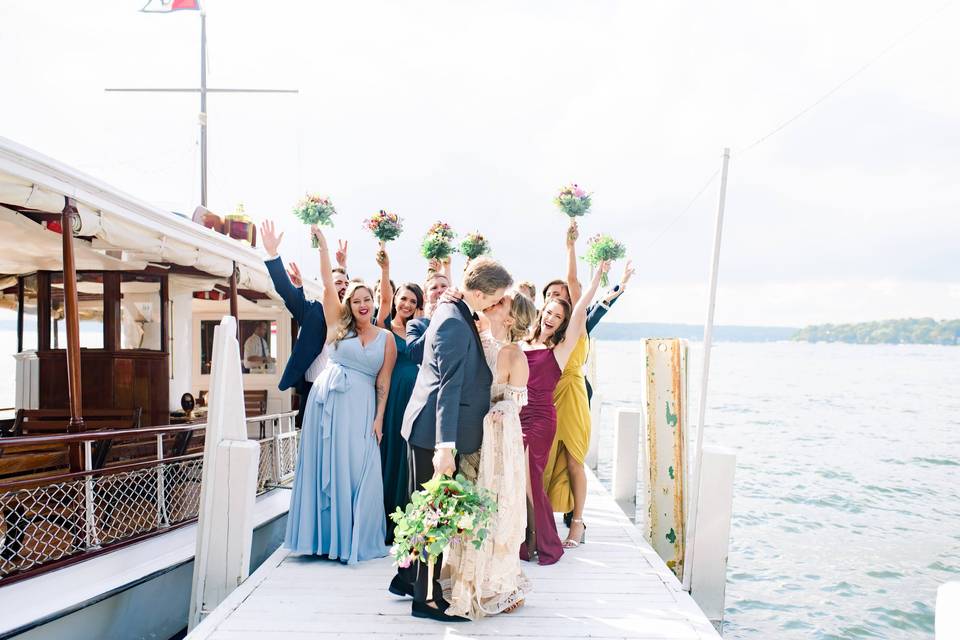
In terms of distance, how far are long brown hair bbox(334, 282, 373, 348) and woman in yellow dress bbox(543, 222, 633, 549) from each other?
59.3 inches

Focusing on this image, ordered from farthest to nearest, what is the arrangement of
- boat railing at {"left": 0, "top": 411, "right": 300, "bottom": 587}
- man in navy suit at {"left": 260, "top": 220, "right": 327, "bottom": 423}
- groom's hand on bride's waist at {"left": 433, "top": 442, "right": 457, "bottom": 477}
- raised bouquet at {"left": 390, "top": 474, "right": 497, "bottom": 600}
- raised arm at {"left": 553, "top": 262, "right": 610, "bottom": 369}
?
man in navy suit at {"left": 260, "top": 220, "right": 327, "bottom": 423} < raised arm at {"left": 553, "top": 262, "right": 610, "bottom": 369} < boat railing at {"left": 0, "top": 411, "right": 300, "bottom": 587} < groom's hand on bride's waist at {"left": 433, "top": 442, "right": 457, "bottom": 477} < raised bouquet at {"left": 390, "top": 474, "right": 497, "bottom": 600}

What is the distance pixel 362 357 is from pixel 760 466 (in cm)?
2027

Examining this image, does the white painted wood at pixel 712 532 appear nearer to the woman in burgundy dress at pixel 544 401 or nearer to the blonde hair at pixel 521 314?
the woman in burgundy dress at pixel 544 401

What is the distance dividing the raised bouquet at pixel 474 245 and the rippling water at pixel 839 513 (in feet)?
8.07

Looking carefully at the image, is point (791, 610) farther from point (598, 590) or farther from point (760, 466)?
point (760, 466)

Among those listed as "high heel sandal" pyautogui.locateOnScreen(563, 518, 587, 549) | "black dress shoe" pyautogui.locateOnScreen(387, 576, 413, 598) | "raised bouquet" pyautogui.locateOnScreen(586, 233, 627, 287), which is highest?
"raised bouquet" pyautogui.locateOnScreen(586, 233, 627, 287)

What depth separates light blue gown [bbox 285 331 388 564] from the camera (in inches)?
197

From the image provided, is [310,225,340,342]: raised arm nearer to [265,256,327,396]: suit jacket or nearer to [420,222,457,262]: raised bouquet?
[265,256,327,396]: suit jacket

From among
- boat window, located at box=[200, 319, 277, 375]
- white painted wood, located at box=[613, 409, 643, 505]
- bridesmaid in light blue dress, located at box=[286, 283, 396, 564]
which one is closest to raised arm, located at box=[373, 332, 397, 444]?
bridesmaid in light blue dress, located at box=[286, 283, 396, 564]

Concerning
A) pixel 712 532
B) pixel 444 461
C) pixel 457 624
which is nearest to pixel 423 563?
pixel 457 624

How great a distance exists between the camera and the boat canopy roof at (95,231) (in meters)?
4.46

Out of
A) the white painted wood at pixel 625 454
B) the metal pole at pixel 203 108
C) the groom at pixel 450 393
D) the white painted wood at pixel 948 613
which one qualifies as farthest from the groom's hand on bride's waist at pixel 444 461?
the metal pole at pixel 203 108

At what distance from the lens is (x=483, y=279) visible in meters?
3.77

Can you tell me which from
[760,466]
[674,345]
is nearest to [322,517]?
[674,345]
